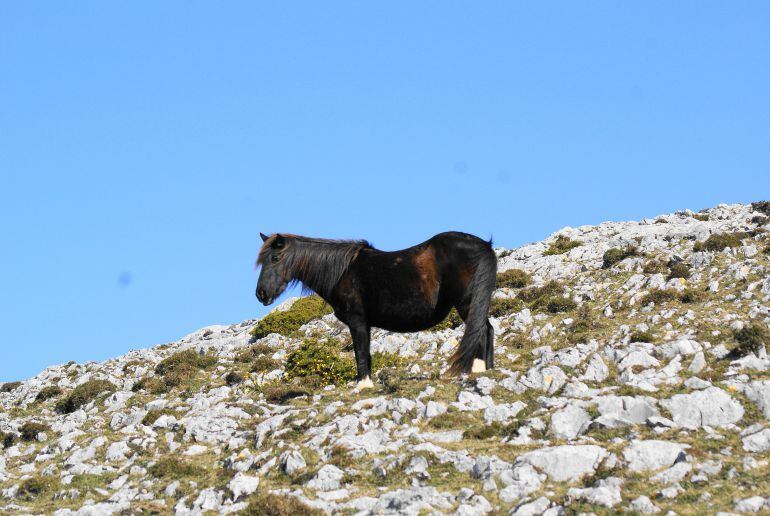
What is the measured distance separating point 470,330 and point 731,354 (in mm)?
5042

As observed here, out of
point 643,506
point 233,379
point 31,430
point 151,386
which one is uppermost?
point 151,386

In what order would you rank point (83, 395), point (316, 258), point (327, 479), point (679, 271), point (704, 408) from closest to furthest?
1. point (327, 479)
2. point (704, 408)
3. point (316, 258)
4. point (83, 395)
5. point (679, 271)

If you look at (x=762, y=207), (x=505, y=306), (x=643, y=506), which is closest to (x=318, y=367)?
(x=505, y=306)

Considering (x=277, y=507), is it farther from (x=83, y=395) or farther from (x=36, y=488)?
(x=83, y=395)

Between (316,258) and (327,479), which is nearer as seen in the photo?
(327,479)

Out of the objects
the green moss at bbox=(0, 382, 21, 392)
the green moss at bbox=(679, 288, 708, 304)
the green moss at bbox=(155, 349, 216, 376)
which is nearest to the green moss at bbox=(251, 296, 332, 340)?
the green moss at bbox=(155, 349, 216, 376)

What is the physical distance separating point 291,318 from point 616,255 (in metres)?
12.9

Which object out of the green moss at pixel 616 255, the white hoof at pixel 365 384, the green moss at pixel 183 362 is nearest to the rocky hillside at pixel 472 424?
the green moss at pixel 183 362

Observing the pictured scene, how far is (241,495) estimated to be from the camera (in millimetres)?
12648

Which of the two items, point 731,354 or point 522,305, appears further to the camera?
point 522,305

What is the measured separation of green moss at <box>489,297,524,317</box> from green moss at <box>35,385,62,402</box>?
1520 cm

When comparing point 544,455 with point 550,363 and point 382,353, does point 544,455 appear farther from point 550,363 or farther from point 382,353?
point 382,353

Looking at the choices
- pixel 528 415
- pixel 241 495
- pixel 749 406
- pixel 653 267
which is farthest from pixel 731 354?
pixel 653 267

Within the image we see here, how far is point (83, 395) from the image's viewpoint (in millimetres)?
25516
